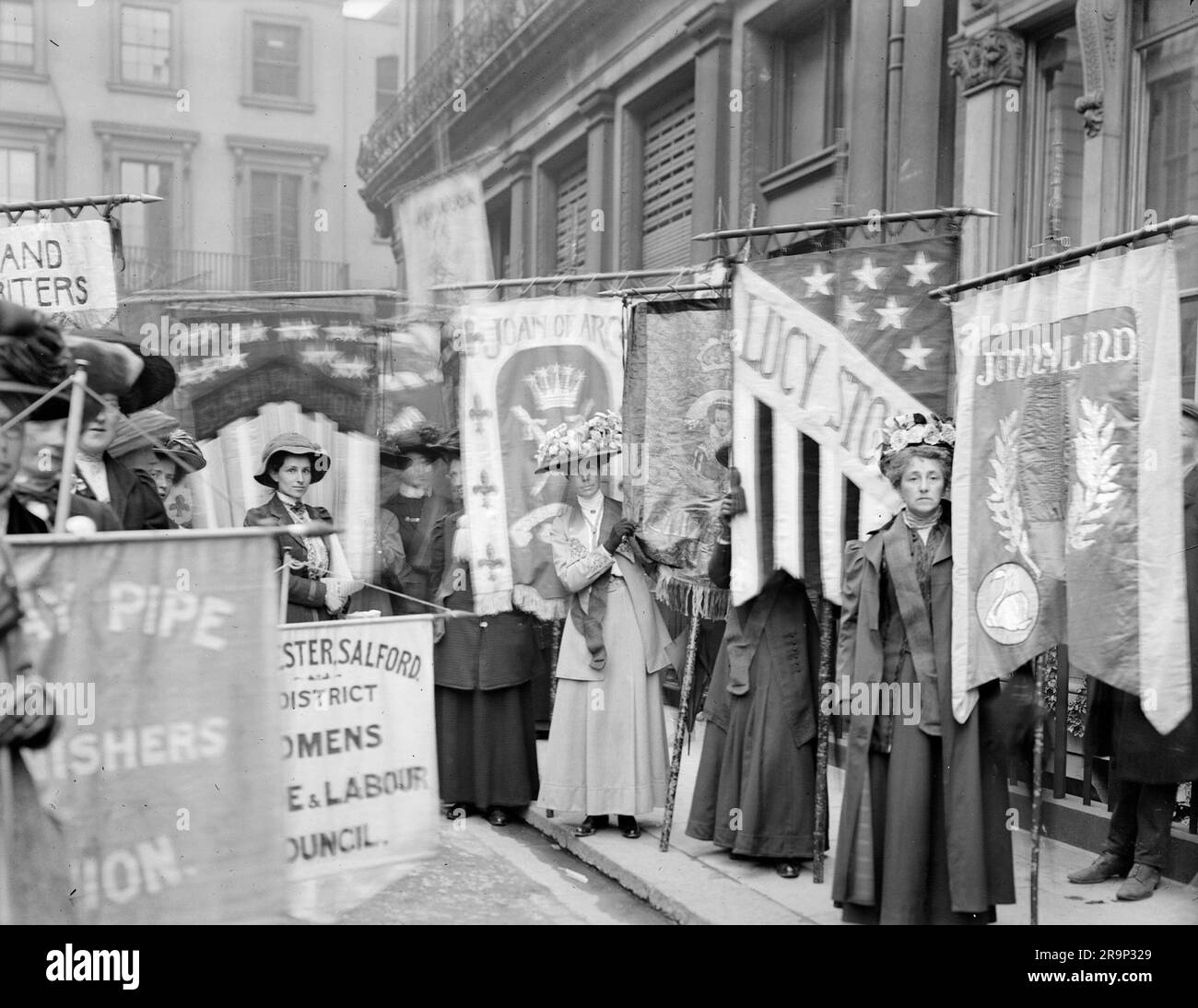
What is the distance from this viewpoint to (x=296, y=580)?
6.82 m

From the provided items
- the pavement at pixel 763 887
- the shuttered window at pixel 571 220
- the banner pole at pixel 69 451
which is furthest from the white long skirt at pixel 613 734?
the shuttered window at pixel 571 220

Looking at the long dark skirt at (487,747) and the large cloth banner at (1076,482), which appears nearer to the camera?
the large cloth banner at (1076,482)

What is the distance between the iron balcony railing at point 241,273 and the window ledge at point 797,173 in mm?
3585

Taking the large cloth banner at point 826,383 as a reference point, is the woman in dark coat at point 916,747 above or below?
below

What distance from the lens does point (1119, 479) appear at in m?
4.54

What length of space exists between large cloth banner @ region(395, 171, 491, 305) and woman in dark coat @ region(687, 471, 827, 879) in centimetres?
234

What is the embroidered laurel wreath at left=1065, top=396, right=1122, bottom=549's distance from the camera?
456 cm

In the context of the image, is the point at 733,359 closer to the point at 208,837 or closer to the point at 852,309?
the point at 852,309

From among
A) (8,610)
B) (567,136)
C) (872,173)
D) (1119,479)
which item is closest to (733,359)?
(1119,479)

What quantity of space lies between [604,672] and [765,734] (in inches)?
47.5

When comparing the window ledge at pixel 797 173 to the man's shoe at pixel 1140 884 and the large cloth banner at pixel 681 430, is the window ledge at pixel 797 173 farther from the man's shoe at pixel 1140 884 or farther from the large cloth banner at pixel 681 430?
the man's shoe at pixel 1140 884

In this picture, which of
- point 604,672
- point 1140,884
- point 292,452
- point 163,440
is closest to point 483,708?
point 604,672

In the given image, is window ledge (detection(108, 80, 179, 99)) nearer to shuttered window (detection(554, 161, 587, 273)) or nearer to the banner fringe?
shuttered window (detection(554, 161, 587, 273))

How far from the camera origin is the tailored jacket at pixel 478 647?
782 centimetres
